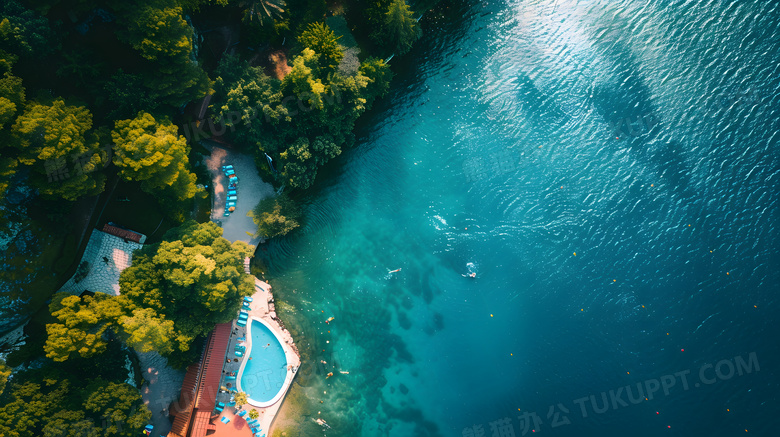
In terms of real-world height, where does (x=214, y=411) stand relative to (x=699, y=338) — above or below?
below

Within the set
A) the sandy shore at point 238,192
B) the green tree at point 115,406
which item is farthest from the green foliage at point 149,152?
the green tree at point 115,406

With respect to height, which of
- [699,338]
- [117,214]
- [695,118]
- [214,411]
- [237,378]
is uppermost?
[695,118]

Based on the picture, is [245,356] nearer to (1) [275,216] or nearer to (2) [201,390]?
(2) [201,390]

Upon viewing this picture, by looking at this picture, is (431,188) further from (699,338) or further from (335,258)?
(699,338)

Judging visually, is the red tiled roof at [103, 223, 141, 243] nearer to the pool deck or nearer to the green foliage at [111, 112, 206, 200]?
the green foliage at [111, 112, 206, 200]

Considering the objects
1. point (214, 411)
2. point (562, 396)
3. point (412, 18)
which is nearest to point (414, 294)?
point (562, 396)

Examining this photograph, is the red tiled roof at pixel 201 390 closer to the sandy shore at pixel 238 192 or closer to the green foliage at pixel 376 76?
the sandy shore at pixel 238 192
